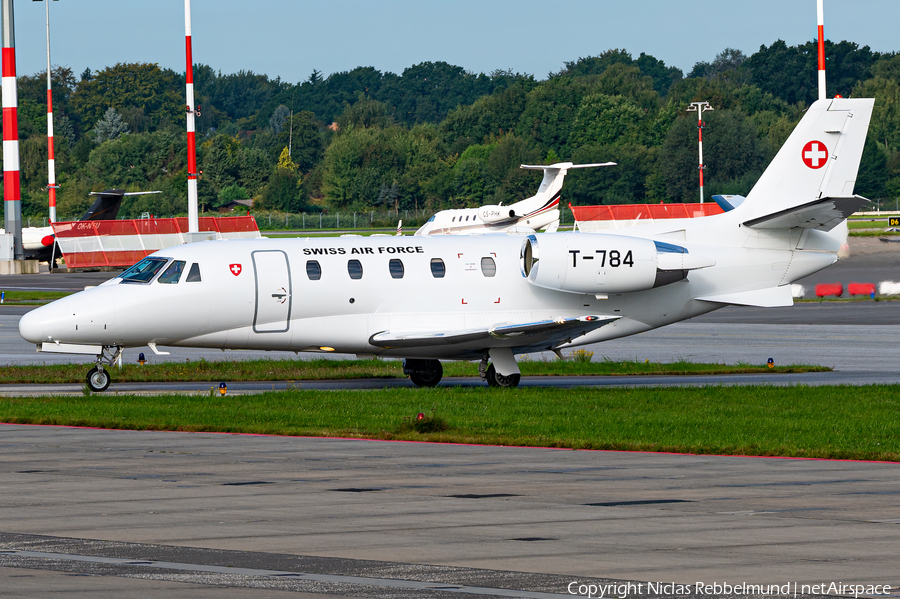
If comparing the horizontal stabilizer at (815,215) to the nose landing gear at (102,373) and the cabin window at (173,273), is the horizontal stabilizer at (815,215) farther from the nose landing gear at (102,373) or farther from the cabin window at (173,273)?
the nose landing gear at (102,373)

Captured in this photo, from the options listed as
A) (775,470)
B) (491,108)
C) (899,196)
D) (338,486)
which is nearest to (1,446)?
(338,486)

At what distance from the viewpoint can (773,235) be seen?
26.5 meters

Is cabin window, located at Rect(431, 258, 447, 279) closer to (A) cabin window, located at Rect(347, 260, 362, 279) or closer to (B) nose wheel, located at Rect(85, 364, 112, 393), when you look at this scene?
(A) cabin window, located at Rect(347, 260, 362, 279)

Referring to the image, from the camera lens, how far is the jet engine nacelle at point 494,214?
66.3 meters

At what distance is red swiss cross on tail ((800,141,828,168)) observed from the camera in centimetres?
2641

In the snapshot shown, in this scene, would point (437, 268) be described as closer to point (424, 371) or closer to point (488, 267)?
point (488, 267)

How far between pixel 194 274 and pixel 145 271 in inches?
42.0

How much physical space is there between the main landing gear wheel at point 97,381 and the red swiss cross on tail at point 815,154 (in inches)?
649

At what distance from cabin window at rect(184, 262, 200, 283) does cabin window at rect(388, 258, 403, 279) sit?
414cm

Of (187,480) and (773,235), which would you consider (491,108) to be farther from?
(187,480)

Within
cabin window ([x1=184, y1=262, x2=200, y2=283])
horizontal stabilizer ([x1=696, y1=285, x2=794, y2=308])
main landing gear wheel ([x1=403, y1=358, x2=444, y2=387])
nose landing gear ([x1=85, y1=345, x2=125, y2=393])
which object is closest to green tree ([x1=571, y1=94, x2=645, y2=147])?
horizontal stabilizer ([x1=696, y1=285, x2=794, y2=308])

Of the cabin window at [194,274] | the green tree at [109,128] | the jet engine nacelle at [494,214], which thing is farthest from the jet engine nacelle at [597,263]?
the green tree at [109,128]

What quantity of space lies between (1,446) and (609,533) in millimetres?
10421

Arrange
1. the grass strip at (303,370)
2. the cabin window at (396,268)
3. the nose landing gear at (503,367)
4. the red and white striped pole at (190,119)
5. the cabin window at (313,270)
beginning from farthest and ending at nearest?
the red and white striped pole at (190,119) < the grass strip at (303,370) < the nose landing gear at (503,367) < the cabin window at (396,268) < the cabin window at (313,270)
